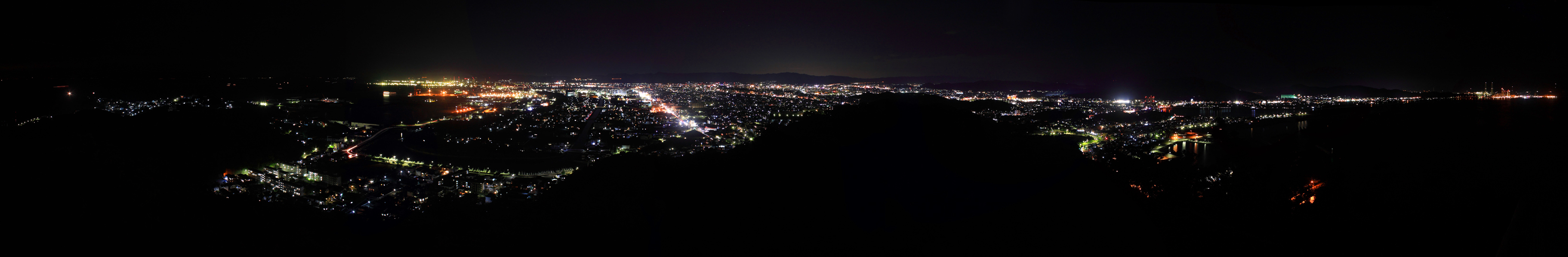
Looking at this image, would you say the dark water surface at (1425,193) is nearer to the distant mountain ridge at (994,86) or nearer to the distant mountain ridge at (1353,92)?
the distant mountain ridge at (1353,92)

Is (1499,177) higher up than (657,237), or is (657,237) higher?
(1499,177)

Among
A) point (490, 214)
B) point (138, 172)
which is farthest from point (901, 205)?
point (138, 172)

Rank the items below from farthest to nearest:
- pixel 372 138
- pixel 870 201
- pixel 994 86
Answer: pixel 994 86
pixel 372 138
pixel 870 201

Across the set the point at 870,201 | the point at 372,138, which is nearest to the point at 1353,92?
the point at 870,201

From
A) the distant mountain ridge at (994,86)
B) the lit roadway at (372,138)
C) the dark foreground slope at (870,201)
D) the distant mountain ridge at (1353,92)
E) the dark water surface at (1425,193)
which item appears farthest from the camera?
the distant mountain ridge at (994,86)

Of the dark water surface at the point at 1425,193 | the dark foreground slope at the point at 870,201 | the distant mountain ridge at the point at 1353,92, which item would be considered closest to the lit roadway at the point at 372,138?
the dark foreground slope at the point at 870,201

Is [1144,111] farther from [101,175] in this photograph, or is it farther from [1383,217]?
[101,175]

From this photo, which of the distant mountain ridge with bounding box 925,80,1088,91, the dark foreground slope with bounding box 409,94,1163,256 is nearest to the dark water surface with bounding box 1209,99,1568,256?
the dark foreground slope with bounding box 409,94,1163,256

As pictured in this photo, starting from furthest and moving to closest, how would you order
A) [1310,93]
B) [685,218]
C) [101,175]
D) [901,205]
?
1. [1310,93]
2. [101,175]
3. [685,218]
4. [901,205]

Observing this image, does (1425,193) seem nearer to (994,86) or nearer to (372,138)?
(372,138)

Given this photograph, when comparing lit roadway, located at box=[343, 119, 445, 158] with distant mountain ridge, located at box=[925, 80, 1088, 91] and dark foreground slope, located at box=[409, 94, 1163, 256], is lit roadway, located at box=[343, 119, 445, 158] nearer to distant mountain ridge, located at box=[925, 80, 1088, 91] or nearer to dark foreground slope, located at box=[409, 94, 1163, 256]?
dark foreground slope, located at box=[409, 94, 1163, 256]

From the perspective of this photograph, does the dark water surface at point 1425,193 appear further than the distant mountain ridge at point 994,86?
No
